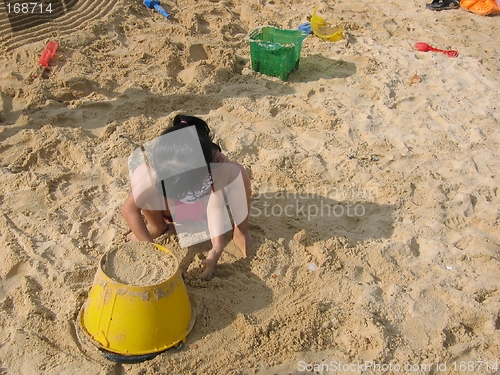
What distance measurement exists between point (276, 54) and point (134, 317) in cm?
276

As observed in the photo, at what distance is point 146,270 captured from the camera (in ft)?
6.42

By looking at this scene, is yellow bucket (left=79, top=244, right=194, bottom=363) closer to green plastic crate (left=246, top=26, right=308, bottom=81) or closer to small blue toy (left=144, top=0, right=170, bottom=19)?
green plastic crate (left=246, top=26, right=308, bottom=81)

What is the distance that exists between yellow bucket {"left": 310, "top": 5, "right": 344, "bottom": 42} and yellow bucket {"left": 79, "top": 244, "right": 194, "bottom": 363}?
11.5ft

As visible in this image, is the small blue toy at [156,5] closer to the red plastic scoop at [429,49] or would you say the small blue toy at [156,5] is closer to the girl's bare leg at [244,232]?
the red plastic scoop at [429,49]

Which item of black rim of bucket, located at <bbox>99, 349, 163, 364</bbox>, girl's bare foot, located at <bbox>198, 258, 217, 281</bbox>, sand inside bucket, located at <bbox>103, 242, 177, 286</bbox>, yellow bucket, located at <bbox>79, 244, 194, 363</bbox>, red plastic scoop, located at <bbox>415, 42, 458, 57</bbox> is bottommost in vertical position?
red plastic scoop, located at <bbox>415, 42, 458, 57</bbox>

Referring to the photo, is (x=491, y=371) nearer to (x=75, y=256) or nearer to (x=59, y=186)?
(x=75, y=256)

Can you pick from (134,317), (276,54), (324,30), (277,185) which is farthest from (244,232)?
(324,30)

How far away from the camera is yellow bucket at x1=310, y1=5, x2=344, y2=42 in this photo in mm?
4770

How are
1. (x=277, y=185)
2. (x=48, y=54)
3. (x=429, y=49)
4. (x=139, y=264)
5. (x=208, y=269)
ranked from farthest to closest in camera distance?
(x=429, y=49) → (x=48, y=54) → (x=277, y=185) → (x=208, y=269) → (x=139, y=264)

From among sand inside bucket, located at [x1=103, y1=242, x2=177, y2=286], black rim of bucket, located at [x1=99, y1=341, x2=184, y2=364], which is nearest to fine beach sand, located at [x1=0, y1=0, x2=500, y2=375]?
black rim of bucket, located at [x1=99, y1=341, x2=184, y2=364]

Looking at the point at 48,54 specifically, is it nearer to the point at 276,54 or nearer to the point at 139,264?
the point at 276,54

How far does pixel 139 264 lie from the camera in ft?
6.48

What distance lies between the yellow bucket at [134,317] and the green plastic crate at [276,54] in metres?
2.55

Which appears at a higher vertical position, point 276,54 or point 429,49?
point 276,54
